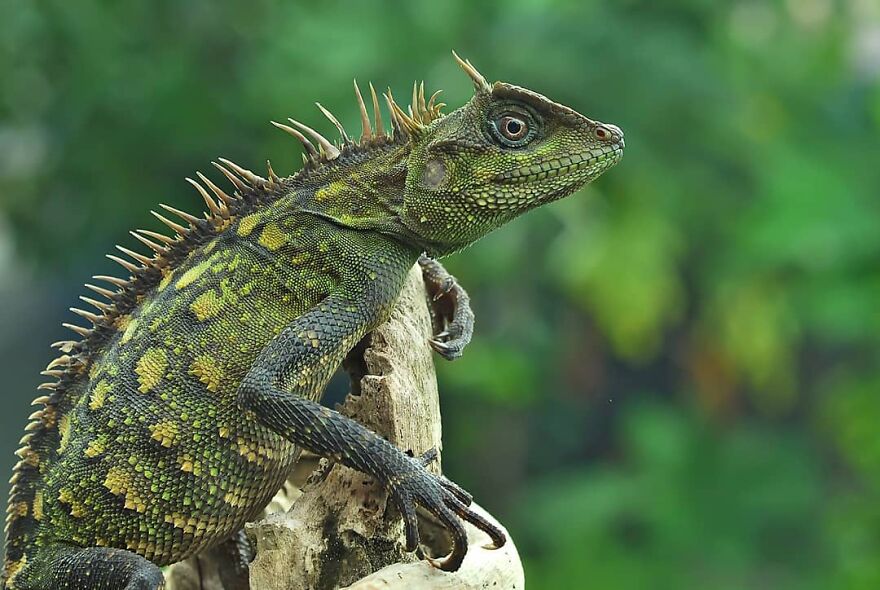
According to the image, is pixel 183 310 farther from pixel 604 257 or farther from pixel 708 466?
pixel 708 466

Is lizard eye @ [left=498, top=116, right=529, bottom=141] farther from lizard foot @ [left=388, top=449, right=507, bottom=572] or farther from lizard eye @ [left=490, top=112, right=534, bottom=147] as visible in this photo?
lizard foot @ [left=388, top=449, right=507, bottom=572]

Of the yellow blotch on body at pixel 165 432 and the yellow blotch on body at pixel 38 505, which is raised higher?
the yellow blotch on body at pixel 165 432

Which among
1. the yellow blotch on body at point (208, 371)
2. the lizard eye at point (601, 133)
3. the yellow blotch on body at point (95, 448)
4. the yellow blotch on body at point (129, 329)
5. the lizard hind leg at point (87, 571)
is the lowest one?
the lizard hind leg at point (87, 571)


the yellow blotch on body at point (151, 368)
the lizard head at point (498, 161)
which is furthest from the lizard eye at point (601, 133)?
the yellow blotch on body at point (151, 368)

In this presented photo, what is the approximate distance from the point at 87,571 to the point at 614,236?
643cm

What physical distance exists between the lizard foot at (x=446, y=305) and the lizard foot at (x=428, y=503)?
0.93 meters

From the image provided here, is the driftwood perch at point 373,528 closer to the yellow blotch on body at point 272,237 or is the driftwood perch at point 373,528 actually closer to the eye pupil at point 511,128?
the yellow blotch on body at point 272,237

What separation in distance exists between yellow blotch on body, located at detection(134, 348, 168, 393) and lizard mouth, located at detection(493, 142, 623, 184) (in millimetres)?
1255

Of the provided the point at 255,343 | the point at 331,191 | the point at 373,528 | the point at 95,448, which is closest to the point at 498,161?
the point at 331,191

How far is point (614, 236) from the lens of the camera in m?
8.91

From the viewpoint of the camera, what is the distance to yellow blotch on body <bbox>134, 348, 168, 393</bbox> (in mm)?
3348

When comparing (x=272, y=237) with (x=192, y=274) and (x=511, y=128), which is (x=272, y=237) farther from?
(x=511, y=128)

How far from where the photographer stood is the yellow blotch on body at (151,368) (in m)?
3.35

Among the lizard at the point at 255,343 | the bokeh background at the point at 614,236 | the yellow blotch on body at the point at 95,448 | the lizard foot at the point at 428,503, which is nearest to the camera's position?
the lizard foot at the point at 428,503
